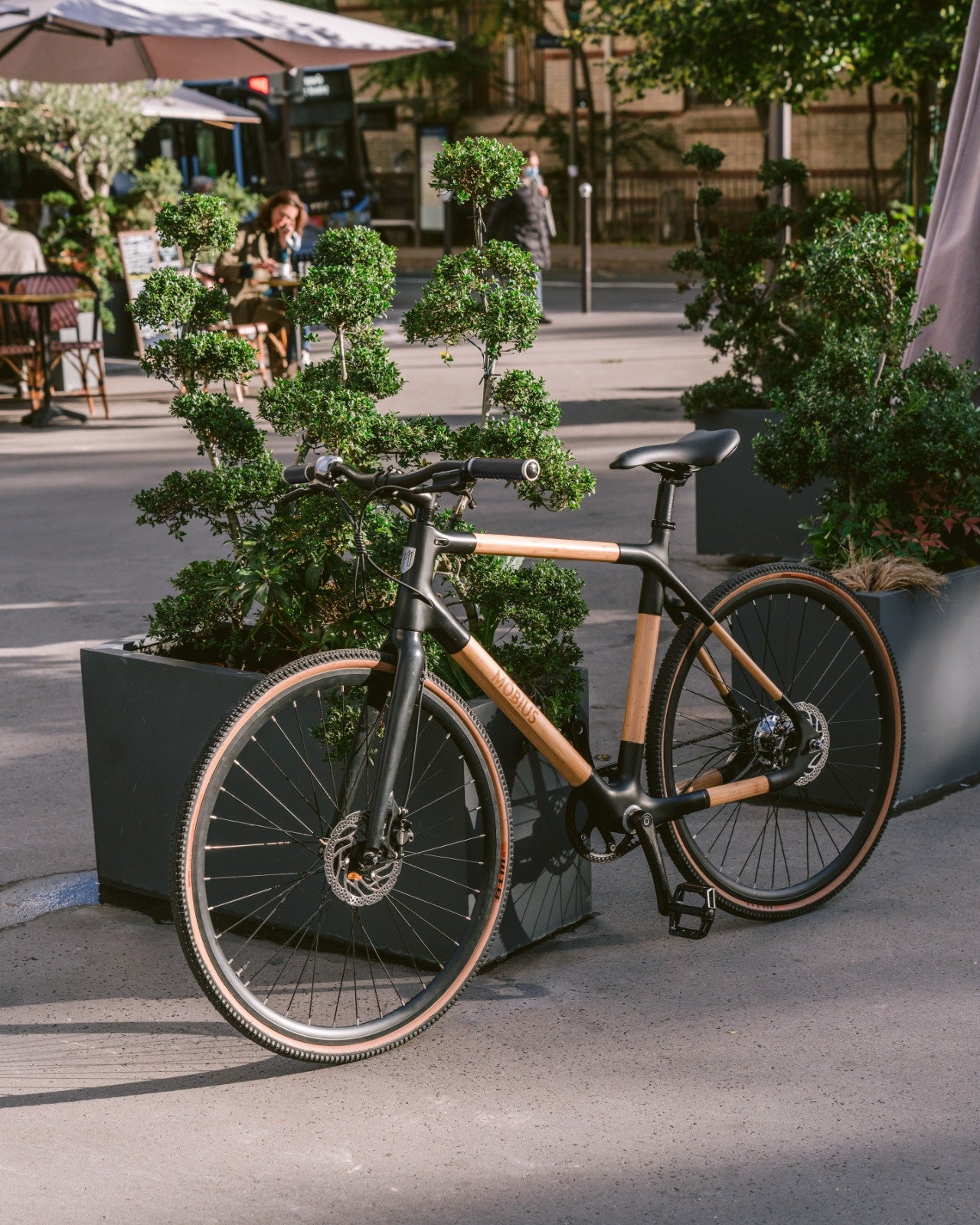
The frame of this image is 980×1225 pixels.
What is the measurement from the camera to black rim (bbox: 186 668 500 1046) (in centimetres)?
339

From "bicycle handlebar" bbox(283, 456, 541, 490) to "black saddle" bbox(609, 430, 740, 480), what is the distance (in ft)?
1.58

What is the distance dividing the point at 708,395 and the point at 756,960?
4794 mm

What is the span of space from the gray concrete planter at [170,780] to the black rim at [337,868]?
15cm

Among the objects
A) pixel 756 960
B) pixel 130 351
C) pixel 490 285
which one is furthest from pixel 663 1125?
pixel 130 351

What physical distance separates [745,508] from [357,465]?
13.7ft

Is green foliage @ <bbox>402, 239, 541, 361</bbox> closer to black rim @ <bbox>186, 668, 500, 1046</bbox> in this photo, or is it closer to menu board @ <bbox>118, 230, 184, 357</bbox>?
black rim @ <bbox>186, 668, 500, 1046</bbox>

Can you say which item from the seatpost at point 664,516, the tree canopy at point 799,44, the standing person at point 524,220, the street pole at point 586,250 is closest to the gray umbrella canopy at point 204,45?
the tree canopy at point 799,44

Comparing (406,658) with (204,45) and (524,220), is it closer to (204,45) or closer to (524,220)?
(204,45)

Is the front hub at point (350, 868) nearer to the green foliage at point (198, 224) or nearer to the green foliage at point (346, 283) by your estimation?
the green foliage at point (346, 283)

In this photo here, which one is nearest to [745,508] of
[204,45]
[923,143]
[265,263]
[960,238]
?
[960,238]

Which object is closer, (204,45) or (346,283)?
(346,283)

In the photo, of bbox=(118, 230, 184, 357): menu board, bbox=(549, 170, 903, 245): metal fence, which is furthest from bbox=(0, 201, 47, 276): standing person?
bbox=(549, 170, 903, 245): metal fence

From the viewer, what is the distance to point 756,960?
396cm

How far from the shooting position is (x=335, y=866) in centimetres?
339
